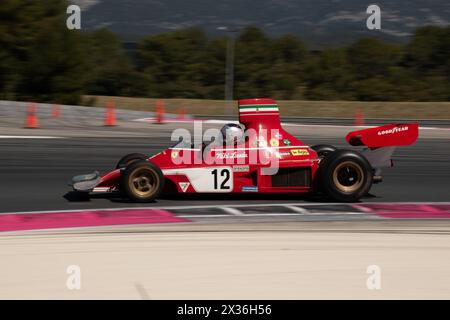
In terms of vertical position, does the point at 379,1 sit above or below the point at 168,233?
above

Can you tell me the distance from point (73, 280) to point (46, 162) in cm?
890

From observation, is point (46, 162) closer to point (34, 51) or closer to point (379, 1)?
point (34, 51)

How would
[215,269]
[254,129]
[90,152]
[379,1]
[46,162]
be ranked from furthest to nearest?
[379,1] < [90,152] < [46,162] < [254,129] < [215,269]

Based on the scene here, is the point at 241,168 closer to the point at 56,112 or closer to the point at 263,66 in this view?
the point at 56,112

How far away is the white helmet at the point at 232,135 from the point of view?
11273 mm

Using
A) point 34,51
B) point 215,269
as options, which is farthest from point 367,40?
point 215,269

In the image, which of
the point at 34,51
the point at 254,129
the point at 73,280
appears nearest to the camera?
the point at 73,280

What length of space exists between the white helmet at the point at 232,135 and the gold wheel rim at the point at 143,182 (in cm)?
112

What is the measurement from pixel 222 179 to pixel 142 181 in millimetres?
1116

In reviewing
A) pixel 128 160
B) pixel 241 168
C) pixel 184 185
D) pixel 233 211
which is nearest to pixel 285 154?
pixel 241 168

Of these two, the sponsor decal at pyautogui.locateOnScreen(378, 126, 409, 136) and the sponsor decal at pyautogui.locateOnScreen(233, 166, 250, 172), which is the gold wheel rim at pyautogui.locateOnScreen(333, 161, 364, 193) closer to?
the sponsor decal at pyautogui.locateOnScreen(378, 126, 409, 136)

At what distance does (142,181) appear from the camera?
1111 cm

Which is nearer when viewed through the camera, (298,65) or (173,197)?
(173,197)

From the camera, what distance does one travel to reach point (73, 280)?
23.6ft
